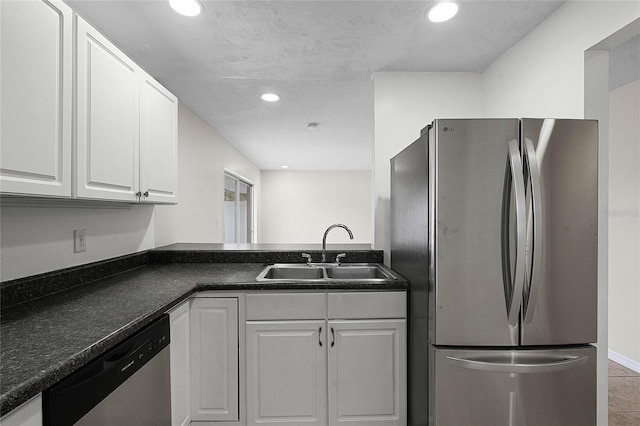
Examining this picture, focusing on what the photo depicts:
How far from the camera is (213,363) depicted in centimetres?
183

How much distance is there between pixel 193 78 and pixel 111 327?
205 centimetres

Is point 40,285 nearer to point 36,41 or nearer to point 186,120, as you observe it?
point 36,41

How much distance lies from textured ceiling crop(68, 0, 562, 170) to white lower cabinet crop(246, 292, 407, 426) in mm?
1538

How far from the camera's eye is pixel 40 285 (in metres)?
1.49

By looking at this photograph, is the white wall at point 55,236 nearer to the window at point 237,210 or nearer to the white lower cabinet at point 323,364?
the white lower cabinet at point 323,364

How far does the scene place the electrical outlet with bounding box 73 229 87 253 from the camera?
5.62 feet

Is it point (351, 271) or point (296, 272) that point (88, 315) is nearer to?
point (296, 272)

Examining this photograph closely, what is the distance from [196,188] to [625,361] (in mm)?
4260

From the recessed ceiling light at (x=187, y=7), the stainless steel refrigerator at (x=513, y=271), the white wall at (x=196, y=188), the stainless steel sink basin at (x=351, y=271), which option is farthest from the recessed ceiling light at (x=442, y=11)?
the white wall at (x=196, y=188)

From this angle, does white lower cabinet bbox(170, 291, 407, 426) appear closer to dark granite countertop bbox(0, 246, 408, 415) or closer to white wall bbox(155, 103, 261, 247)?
dark granite countertop bbox(0, 246, 408, 415)

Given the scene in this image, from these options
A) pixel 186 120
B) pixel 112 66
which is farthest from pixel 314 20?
pixel 186 120

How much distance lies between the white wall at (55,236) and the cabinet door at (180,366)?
62 centimetres

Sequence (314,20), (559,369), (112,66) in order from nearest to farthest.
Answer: (559,369) → (112,66) → (314,20)

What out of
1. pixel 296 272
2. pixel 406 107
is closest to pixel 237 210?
pixel 296 272
